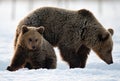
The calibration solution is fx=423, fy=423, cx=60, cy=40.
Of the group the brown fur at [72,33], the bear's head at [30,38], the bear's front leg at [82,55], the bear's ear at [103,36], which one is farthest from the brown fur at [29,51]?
the bear's ear at [103,36]

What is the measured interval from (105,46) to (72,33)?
0.89 metres

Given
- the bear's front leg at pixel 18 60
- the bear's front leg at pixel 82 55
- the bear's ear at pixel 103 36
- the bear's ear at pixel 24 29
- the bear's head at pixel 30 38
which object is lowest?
the bear's front leg at pixel 82 55

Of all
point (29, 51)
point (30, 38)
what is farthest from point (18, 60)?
point (30, 38)

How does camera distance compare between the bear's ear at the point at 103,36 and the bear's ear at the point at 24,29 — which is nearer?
the bear's ear at the point at 24,29

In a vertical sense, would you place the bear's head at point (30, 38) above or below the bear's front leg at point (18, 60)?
above

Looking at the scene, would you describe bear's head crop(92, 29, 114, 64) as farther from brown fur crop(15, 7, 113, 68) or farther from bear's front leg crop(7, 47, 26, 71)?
bear's front leg crop(7, 47, 26, 71)

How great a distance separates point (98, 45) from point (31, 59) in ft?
7.09

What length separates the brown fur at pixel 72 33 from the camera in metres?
9.91

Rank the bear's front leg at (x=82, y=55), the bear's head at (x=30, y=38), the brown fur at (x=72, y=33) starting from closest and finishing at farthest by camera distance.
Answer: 1. the bear's head at (x=30, y=38)
2. the brown fur at (x=72, y=33)
3. the bear's front leg at (x=82, y=55)

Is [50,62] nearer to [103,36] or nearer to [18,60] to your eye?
[18,60]

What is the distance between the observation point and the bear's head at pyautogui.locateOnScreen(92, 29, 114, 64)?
1008 cm

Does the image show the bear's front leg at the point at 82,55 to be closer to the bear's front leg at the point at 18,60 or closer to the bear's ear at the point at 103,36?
the bear's ear at the point at 103,36

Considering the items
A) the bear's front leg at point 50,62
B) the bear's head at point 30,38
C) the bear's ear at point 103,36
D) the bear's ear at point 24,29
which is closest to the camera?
the bear's head at point 30,38

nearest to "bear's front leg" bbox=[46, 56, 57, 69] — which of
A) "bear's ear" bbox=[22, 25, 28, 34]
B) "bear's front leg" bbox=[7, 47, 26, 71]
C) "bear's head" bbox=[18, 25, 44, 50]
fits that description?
"bear's head" bbox=[18, 25, 44, 50]
